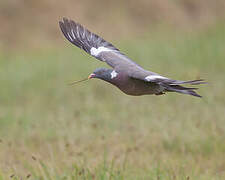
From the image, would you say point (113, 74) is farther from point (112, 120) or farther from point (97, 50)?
point (112, 120)

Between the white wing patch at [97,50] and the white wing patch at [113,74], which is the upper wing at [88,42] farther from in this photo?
the white wing patch at [113,74]

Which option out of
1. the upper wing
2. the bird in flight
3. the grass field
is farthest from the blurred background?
the upper wing

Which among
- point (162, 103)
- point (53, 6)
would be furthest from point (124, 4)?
point (162, 103)

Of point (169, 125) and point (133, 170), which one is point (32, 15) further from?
point (133, 170)

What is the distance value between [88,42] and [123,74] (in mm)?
1203

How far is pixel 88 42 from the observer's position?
559cm

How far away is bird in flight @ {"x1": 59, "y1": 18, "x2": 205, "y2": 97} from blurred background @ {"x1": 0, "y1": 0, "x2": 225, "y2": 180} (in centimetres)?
63

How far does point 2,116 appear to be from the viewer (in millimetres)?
7961

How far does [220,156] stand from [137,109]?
232 centimetres

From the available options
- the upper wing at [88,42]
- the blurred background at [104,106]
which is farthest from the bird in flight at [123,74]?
the blurred background at [104,106]

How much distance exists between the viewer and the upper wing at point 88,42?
17.1 feet

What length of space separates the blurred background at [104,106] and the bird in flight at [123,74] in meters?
0.63

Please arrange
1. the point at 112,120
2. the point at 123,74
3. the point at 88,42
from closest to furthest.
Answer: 1. the point at 123,74
2. the point at 88,42
3. the point at 112,120

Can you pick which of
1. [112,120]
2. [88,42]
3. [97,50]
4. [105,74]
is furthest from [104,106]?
[105,74]
